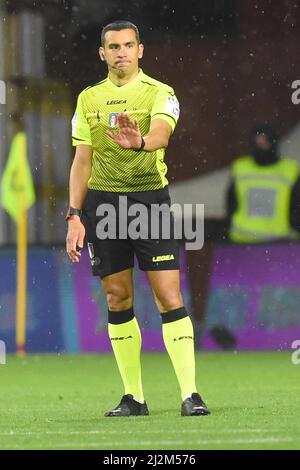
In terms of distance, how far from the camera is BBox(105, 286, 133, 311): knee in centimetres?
805

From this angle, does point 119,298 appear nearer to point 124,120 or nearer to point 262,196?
point 124,120

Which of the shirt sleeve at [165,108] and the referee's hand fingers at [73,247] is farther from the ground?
the shirt sleeve at [165,108]

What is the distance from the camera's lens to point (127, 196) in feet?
26.2

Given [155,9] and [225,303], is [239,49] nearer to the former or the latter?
[155,9]

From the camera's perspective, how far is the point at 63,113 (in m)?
13.4

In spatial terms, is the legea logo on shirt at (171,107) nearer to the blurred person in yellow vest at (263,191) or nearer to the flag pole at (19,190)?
the flag pole at (19,190)

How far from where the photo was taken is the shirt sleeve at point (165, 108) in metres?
7.76

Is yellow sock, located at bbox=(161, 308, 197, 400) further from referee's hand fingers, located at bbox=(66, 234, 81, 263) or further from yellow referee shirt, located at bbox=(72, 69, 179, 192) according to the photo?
yellow referee shirt, located at bbox=(72, 69, 179, 192)

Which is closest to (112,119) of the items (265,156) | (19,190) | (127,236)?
(127,236)

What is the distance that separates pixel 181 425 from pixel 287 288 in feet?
19.2

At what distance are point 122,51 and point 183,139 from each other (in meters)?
5.83

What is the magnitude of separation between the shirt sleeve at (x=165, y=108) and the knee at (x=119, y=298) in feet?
2.82

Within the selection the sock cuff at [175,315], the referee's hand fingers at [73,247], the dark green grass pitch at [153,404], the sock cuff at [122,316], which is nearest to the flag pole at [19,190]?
the dark green grass pitch at [153,404]

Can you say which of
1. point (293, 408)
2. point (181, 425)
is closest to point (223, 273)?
point (293, 408)
